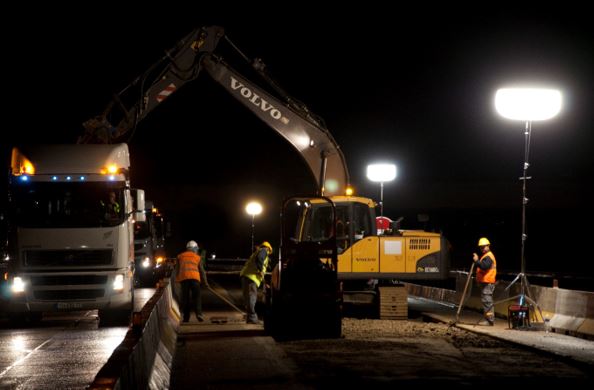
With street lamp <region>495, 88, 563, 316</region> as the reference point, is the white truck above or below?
below

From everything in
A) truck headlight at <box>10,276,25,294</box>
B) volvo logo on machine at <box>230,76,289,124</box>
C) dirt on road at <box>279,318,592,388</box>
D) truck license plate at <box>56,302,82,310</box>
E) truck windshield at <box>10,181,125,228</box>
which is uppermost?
volvo logo on machine at <box>230,76,289,124</box>

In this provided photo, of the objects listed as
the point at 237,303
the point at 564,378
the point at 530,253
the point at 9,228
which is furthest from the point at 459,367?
the point at 530,253

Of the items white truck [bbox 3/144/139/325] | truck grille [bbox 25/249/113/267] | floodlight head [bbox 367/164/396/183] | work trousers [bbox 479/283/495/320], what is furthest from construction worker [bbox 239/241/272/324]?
floodlight head [bbox 367/164/396/183]

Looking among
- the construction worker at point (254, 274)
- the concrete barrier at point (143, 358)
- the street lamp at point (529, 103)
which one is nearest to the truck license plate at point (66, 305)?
the concrete barrier at point (143, 358)

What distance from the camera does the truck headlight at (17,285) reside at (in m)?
19.2

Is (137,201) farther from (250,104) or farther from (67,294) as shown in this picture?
(250,104)

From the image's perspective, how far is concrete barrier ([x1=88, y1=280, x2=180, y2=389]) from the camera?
7.40 m

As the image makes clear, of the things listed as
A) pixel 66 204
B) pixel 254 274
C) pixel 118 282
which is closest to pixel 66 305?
pixel 118 282

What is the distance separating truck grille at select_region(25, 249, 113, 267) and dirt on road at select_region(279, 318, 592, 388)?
180 inches

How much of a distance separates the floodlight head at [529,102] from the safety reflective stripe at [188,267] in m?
7.47

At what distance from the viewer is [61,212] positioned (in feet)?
63.1

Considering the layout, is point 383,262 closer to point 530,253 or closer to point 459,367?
point 459,367

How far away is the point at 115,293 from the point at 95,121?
5.67m

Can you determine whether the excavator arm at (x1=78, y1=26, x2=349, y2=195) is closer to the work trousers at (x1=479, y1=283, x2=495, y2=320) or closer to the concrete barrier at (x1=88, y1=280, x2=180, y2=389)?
the work trousers at (x1=479, y1=283, x2=495, y2=320)
